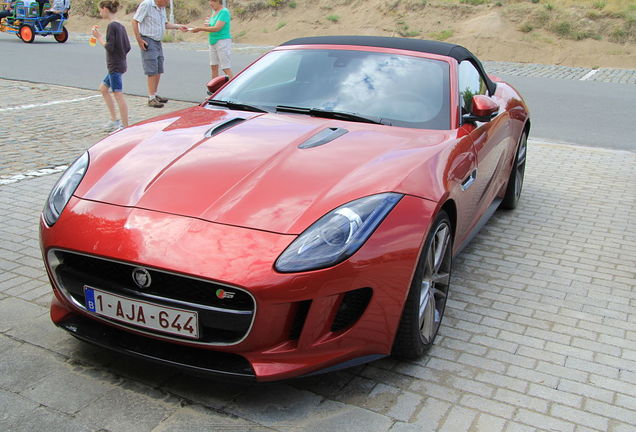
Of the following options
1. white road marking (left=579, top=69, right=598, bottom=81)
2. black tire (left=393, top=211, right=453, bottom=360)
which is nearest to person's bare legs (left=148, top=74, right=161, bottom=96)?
black tire (left=393, top=211, right=453, bottom=360)

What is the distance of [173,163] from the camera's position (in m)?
3.43

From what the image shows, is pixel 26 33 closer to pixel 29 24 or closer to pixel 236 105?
pixel 29 24

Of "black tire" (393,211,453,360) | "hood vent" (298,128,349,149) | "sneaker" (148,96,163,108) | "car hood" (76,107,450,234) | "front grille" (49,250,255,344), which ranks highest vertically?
"hood vent" (298,128,349,149)

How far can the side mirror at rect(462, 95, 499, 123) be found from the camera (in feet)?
13.9

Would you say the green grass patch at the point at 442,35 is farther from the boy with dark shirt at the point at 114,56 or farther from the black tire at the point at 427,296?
the black tire at the point at 427,296

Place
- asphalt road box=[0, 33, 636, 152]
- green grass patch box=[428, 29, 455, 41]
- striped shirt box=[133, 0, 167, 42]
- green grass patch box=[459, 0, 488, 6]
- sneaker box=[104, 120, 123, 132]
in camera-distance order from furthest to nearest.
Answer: green grass patch box=[459, 0, 488, 6] → green grass patch box=[428, 29, 455, 41] → striped shirt box=[133, 0, 167, 42] → asphalt road box=[0, 33, 636, 152] → sneaker box=[104, 120, 123, 132]

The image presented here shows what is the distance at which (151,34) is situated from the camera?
10.3m

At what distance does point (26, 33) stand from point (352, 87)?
63.9 ft

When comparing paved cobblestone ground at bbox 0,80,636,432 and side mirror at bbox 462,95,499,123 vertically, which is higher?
side mirror at bbox 462,95,499,123

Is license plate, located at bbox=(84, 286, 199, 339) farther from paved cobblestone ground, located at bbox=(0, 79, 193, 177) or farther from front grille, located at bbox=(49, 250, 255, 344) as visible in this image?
paved cobblestone ground, located at bbox=(0, 79, 193, 177)

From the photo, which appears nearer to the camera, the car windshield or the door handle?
the door handle

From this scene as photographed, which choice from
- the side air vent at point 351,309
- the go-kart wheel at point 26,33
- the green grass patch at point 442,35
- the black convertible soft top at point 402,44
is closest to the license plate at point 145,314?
the side air vent at point 351,309

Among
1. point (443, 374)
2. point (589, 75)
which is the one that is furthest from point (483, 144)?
point (589, 75)

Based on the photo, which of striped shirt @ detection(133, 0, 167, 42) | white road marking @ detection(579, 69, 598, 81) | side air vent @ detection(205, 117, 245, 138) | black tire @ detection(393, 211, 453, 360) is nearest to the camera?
black tire @ detection(393, 211, 453, 360)
